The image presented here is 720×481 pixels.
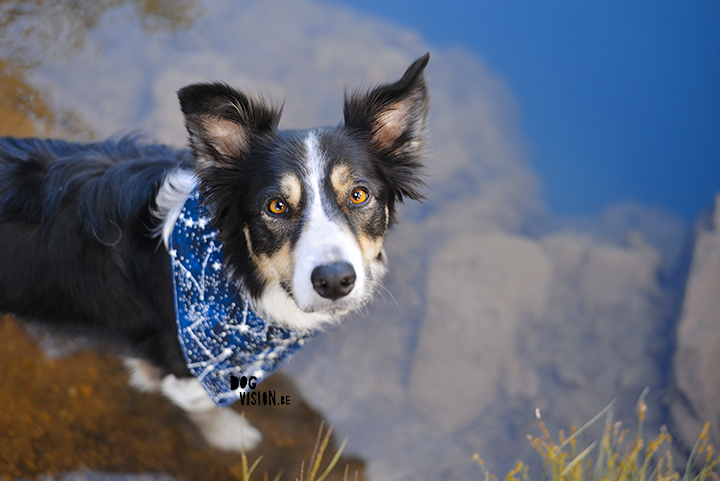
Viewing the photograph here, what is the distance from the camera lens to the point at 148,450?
10.5 ft

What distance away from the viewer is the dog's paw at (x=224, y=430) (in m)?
3.27

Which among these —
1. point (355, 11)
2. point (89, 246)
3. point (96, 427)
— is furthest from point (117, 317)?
point (355, 11)

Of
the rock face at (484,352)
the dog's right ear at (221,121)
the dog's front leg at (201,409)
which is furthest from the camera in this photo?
the rock face at (484,352)

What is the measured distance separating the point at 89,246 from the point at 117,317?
52 centimetres

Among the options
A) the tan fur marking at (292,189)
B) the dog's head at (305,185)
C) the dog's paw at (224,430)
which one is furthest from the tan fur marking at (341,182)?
the dog's paw at (224,430)

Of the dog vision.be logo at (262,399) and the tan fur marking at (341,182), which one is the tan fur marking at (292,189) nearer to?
the tan fur marking at (341,182)

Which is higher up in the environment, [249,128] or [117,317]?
[249,128]

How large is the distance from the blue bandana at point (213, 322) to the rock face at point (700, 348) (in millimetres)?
3176

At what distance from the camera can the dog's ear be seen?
7.82 ft

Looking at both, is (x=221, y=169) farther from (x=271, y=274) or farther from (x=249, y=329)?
(x=249, y=329)

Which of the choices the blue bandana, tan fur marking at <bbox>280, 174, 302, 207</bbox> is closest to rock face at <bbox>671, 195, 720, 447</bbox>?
the blue bandana

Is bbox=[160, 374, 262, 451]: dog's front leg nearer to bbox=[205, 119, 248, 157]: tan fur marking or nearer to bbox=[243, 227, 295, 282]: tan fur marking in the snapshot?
bbox=[243, 227, 295, 282]: tan fur marking

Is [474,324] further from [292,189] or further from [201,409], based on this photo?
[292,189]

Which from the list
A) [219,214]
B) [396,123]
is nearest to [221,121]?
A: [219,214]
